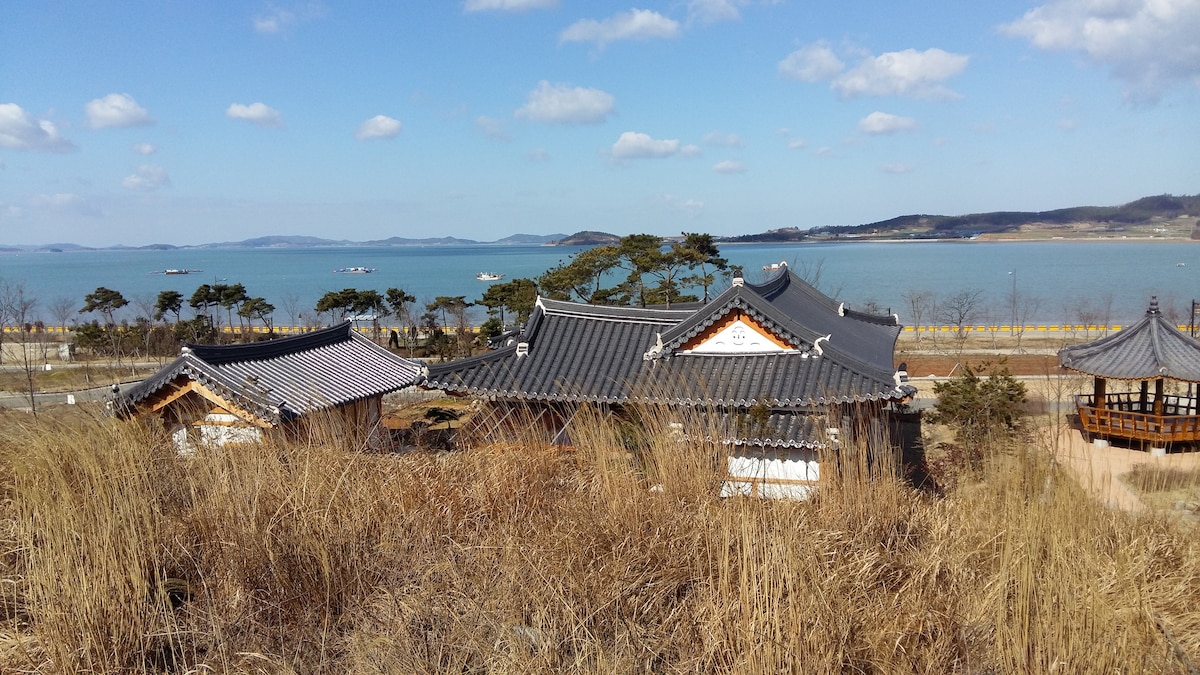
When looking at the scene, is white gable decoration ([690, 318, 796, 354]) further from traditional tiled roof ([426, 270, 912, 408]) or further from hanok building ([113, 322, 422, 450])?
hanok building ([113, 322, 422, 450])

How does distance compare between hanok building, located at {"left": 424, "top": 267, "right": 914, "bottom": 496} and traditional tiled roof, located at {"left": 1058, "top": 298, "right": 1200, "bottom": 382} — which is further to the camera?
traditional tiled roof, located at {"left": 1058, "top": 298, "right": 1200, "bottom": 382}

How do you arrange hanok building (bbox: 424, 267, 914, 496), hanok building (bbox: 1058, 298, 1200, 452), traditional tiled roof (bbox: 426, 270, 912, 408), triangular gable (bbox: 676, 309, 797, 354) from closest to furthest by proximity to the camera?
1. hanok building (bbox: 424, 267, 914, 496)
2. traditional tiled roof (bbox: 426, 270, 912, 408)
3. triangular gable (bbox: 676, 309, 797, 354)
4. hanok building (bbox: 1058, 298, 1200, 452)

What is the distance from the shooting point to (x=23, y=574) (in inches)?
122

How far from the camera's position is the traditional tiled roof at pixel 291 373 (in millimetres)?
8945

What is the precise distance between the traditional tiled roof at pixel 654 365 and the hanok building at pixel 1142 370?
5728 millimetres

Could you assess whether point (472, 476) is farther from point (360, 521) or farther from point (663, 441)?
point (663, 441)

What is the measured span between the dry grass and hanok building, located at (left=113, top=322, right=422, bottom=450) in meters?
3.86

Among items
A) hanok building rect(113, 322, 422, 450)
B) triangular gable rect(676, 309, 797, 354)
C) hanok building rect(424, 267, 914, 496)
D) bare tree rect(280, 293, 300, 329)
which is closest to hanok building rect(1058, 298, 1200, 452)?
hanok building rect(424, 267, 914, 496)

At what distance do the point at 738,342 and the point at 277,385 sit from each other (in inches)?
247

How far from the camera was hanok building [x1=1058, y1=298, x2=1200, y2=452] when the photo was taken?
1255cm

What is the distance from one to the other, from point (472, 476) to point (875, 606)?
Result: 7.63 ft

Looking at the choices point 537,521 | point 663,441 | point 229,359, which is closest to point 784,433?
point 663,441

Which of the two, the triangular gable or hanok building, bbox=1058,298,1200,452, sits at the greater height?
the triangular gable

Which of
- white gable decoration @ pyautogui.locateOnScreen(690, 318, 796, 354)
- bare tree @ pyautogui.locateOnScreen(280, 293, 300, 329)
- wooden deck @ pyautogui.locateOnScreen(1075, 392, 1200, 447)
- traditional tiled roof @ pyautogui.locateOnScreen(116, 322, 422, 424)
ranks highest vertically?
white gable decoration @ pyautogui.locateOnScreen(690, 318, 796, 354)
